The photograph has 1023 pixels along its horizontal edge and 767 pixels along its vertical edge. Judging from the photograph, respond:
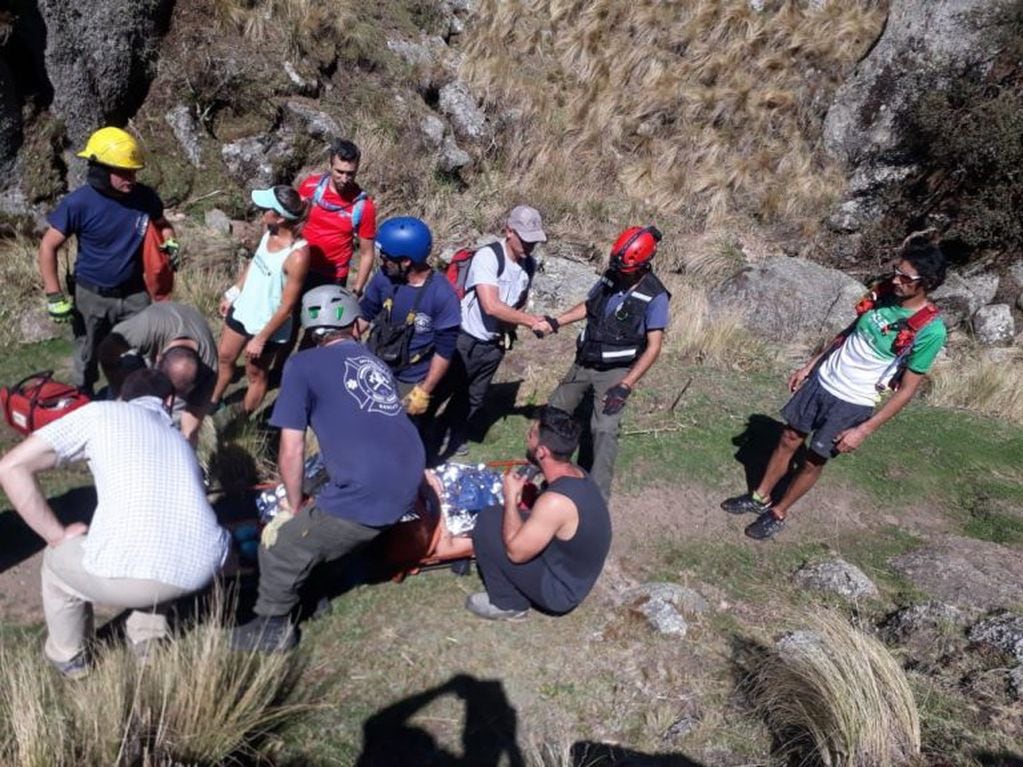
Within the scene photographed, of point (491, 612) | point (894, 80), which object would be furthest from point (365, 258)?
point (894, 80)

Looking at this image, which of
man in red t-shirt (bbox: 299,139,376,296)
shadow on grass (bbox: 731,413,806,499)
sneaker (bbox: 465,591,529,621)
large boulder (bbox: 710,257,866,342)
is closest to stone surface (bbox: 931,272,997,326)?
large boulder (bbox: 710,257,866,342)

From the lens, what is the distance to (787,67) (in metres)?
13.9

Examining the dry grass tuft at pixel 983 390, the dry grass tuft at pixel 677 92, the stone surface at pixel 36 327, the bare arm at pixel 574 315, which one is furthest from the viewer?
the dry grass tuft at pixel 677 92

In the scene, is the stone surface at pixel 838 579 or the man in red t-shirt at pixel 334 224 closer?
the stone surface at pixel 838 579

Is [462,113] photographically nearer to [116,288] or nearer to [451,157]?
[451,157]

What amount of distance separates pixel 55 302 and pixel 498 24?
993 centimetres

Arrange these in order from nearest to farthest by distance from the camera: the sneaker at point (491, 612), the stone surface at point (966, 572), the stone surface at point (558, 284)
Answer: the sneaker at point (491, 612), the stone surface at point (966, 572), the stone surface at point (558, 284)

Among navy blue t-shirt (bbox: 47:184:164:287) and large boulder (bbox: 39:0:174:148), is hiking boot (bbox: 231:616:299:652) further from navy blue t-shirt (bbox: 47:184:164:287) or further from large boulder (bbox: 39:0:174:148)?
large boulder (bbox: 39:0:174:148)

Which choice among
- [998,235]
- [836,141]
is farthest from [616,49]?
[998,235]

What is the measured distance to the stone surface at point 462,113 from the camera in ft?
39.1

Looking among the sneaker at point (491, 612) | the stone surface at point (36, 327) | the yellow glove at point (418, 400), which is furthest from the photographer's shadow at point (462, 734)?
the stone surface at point (36, 327)

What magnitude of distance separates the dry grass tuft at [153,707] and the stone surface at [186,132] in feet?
24.4

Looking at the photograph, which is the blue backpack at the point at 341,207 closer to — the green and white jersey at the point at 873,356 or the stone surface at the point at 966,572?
the green and white jersey at the point at 873,356

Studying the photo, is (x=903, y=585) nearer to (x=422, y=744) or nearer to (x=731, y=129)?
(x=422, y=744)
